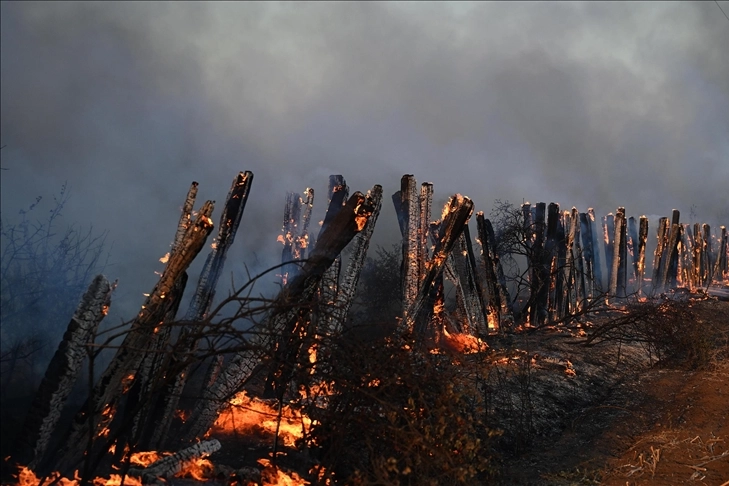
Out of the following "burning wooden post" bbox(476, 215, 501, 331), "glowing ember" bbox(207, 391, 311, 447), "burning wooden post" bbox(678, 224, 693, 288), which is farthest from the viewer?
"burning wooden post" bbox(678, 224, 693, 288)

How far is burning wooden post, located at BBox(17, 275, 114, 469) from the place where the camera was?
11.6 feet

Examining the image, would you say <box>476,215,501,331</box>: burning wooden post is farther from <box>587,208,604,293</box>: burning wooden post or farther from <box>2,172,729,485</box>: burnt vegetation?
<box>587,208,604,293</box>: burning wooden post

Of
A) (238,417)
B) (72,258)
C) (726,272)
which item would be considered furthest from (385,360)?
(726,272)

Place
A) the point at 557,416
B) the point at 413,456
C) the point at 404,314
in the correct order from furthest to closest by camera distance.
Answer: the point at 404,314 → the point at 557,416 → the point at 413,456

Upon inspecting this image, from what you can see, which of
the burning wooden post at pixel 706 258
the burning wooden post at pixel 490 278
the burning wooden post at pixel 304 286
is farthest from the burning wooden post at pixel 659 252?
the burning wooden post at pixel 304 286

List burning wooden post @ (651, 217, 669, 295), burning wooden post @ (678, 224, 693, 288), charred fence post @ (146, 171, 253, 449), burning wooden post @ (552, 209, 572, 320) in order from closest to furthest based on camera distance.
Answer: charred fence post @ (146, 171, 253, 449)
burning wooden post @ (552, 209, 572, 320)
burning wooden post @ (651, 217, 669, 295)
burning wooden post @ (678, 224, 693, 288)

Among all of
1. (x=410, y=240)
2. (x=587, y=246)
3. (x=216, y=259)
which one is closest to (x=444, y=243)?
(x=410, y=240)

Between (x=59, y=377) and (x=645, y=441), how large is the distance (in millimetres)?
5076

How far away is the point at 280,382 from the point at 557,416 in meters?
3.79

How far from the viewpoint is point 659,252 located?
1675cm

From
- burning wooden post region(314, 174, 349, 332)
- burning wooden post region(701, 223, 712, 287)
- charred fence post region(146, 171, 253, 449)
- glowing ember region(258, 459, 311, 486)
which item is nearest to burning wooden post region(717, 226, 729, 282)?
burning wooden post region(701, 223, 712, 287)

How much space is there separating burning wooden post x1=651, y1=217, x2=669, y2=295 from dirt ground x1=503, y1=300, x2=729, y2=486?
384 inches

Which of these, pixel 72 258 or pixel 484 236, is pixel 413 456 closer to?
pixel 72 258

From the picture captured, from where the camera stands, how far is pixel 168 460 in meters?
3.78
